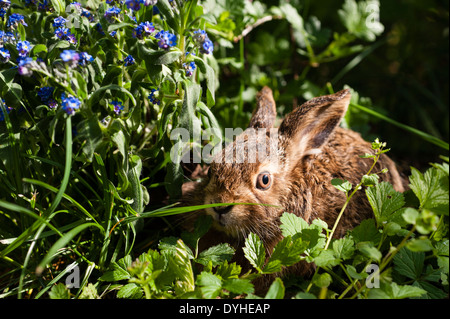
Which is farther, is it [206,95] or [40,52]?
[206,95]

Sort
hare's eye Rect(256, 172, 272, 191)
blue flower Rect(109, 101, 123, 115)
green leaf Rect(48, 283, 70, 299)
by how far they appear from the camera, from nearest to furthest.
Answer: green leaf Rect(48, 283, 70, 299), blue flower Rect(109, 101, 123, 115), hare's eye Rect(256, 172, 272, 191)

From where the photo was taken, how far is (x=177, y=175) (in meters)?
2.77

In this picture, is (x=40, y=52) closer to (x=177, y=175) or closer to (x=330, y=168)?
(x=177, y=175)

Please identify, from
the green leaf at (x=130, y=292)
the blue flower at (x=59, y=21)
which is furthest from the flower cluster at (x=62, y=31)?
the green leaf at (x=130, y=292)

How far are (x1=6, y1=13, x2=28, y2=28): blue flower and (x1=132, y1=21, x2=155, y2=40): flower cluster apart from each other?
0.68 m

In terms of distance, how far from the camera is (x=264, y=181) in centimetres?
288

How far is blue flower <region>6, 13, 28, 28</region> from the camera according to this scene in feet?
8.21

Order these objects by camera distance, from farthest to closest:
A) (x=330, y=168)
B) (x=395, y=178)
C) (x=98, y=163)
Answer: (x=395, y=178)
(x=330, y=168)
(x=98, y=163)

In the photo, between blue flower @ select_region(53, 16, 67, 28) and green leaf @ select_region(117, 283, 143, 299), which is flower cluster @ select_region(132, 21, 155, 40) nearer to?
blue flower @ select_region(53, 16, 67, 28)

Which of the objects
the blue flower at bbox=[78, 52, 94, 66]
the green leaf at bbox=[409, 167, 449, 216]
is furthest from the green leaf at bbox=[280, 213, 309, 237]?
the blue flower at bbox=[78, 52, 94, 66]

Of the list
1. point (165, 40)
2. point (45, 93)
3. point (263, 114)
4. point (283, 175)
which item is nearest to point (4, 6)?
point (45, 93)
